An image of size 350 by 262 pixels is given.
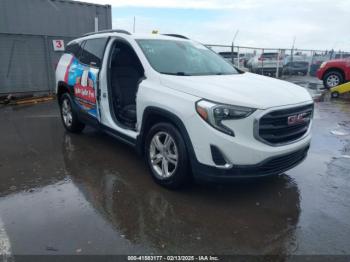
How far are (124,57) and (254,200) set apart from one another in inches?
121

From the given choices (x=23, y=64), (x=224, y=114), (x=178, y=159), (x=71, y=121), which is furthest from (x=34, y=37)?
(x=224, y=114)

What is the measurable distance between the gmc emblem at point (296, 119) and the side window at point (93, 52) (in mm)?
2998

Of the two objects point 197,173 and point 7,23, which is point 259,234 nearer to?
point 197,173

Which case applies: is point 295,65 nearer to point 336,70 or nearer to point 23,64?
point 336,70

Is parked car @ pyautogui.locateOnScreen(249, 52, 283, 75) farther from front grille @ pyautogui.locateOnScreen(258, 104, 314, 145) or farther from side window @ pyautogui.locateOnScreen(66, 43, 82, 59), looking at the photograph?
front grille @ pyautogui.locateOnScreen(258, 104, 314, 145)

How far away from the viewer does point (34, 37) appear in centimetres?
1112

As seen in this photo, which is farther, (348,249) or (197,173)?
(197,173)

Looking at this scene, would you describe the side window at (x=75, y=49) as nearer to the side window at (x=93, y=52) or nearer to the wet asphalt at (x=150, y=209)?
the side window at (x=93, y=52)

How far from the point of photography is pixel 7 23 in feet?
35.9

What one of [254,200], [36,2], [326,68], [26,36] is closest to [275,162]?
[254,200]

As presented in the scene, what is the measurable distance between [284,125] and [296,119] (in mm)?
223

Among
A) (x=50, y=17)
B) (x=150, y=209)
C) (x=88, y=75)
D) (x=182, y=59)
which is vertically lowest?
(x=150, y=209)

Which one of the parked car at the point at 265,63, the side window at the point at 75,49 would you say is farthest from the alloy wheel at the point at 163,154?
the parked car at the point at 265,63

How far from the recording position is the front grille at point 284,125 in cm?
346
